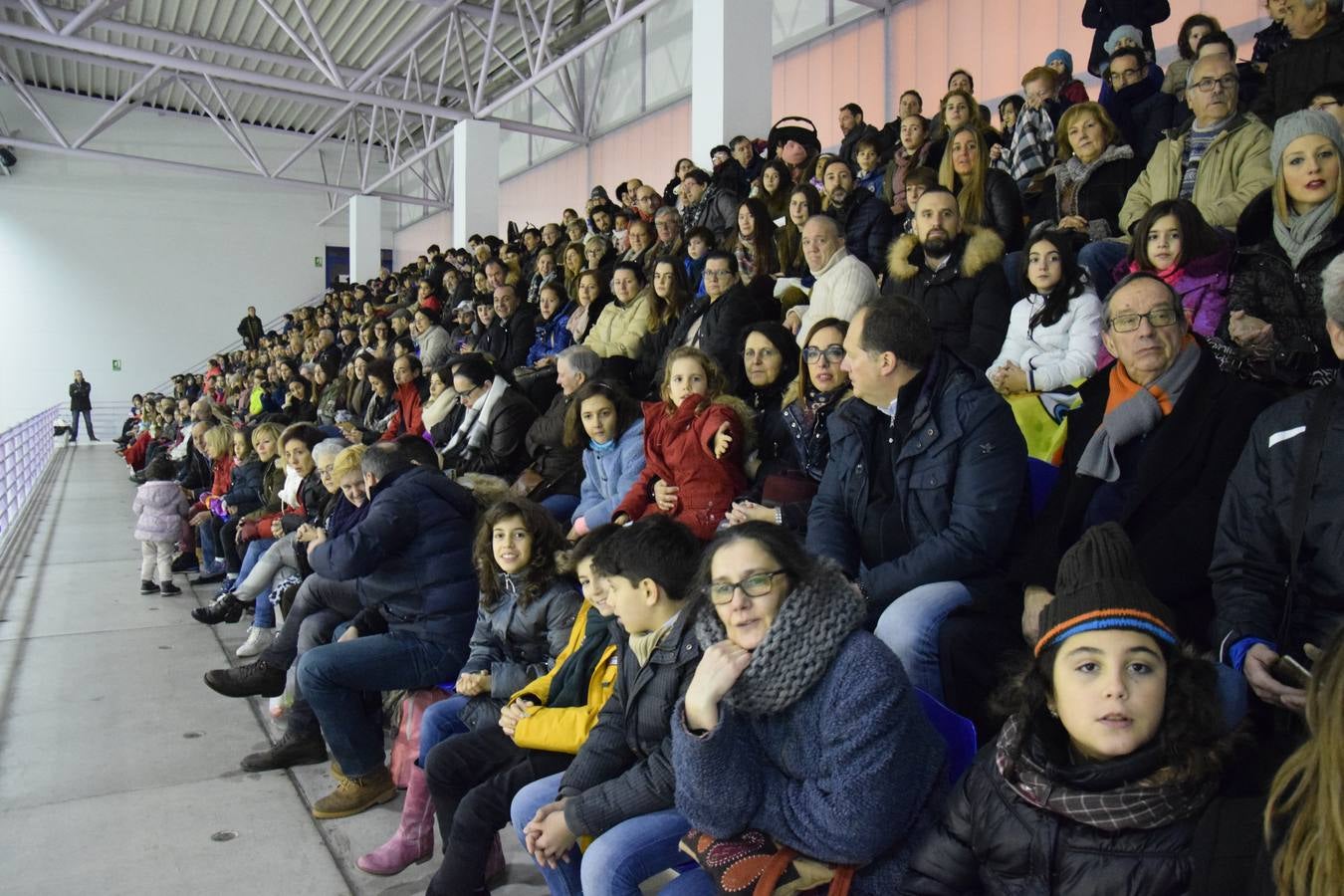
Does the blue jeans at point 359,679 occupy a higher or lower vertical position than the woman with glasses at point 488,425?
lower

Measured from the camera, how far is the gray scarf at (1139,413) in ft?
7.66

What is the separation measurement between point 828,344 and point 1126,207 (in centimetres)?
179

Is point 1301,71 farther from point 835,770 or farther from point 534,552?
point 835,770

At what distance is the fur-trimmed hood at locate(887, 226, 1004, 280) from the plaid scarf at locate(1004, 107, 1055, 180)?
1.48m

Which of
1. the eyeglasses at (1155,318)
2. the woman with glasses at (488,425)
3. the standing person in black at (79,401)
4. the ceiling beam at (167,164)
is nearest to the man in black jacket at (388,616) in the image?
the woman with glasses at (488,425)

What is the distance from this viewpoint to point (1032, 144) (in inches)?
215

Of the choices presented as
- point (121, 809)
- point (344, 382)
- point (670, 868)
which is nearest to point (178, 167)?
point (344, 382)

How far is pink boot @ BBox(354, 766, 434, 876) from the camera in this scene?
3117mm

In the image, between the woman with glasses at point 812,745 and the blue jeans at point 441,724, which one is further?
the blue jeans at point 441,724

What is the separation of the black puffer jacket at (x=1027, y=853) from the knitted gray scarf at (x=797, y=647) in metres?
0.31

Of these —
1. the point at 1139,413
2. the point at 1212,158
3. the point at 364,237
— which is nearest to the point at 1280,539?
the point at 1139,413

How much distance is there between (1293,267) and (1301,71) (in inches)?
84.0

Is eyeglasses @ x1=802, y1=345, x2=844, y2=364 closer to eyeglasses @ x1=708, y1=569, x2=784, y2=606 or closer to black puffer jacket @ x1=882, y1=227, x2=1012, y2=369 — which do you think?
black puffer jacket @ x1=882, y1=227, x2=1012, y2=369

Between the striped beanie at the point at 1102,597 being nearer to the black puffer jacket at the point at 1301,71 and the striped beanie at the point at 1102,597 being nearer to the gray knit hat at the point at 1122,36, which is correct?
the black puffer jacket at the point at 1301,71
